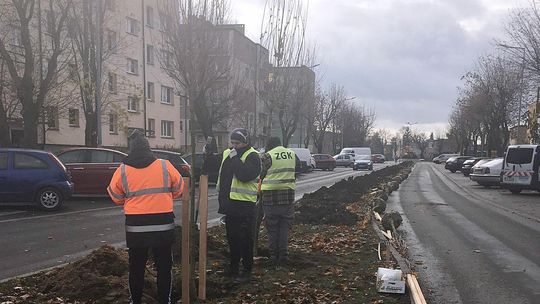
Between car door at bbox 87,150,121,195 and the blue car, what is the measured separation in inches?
91.1

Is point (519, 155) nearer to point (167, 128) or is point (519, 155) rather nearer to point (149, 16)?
point (167, 128)

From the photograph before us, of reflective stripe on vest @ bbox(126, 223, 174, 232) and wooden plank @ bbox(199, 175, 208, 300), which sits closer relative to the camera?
reflective stripe on vest @ bbox(126, 223, 174, 232)

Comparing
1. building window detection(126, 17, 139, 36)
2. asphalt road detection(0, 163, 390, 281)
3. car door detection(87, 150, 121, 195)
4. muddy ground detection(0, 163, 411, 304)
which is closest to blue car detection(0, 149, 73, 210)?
asphalt road detection(0, 163, 390, 281)

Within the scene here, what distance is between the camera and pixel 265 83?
32281 mm

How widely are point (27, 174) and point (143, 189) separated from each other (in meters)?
10.5

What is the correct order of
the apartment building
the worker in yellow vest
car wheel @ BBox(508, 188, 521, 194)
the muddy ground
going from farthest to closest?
the apartment building < car wheel @ BBox(508, 188, 521, 194) < the worker in yellow vest < the muddy ground

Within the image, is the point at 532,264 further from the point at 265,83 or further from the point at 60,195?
the point at 265,83

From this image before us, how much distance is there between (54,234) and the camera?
10.1 meters

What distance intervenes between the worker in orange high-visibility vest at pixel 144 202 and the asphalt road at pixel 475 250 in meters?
3.13

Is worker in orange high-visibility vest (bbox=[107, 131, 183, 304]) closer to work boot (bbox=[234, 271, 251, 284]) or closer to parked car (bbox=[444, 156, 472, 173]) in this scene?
work boot (bbox=[234, 271, 251, 284])

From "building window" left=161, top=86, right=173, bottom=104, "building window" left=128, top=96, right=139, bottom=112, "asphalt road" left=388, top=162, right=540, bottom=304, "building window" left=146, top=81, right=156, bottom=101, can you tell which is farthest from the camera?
"building window" left=161, top=86, right=173, bottom=104

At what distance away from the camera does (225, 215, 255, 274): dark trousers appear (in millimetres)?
5883

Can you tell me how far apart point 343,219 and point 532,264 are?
13.1 ft

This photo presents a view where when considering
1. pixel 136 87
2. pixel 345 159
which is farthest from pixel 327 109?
pixel 136 87
